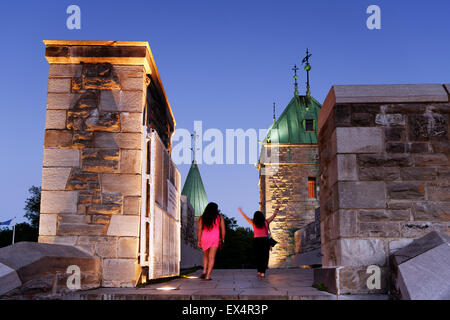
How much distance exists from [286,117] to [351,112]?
78.6 feet

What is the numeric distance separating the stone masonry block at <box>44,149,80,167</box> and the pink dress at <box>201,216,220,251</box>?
249 centimetres

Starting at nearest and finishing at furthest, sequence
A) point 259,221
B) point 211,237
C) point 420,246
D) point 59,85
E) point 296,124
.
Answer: point 420,246, point 59,85, point 211,237, point 259,221, point 296,124

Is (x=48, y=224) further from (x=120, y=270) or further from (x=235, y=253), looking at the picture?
(x=235, y=253)

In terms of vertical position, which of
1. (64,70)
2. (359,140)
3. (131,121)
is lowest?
(359,140)

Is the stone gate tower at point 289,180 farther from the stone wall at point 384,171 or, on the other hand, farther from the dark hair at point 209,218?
the stone wall at point 384,171

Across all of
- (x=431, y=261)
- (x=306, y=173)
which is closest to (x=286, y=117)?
(x=306, y=173)

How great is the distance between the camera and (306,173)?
26.1 m

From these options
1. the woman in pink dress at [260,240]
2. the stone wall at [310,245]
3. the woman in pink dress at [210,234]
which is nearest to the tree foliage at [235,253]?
the stone wall at [310,245]

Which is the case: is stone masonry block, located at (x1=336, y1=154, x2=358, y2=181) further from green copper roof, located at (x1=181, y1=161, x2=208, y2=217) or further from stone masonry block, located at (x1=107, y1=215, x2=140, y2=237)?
green copper roof, located at (x1=181, y1=161, x2=208, y2=217)

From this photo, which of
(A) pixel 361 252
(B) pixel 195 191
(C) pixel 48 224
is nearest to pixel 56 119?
(C) pixel 48 224

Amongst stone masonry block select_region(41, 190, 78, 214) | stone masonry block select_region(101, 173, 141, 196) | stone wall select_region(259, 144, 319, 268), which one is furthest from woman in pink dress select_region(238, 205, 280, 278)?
stone wall select_region(259, 144, 319, 268)

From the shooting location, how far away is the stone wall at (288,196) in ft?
82.1

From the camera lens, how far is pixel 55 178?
5805mm

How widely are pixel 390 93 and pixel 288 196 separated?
21.0m
